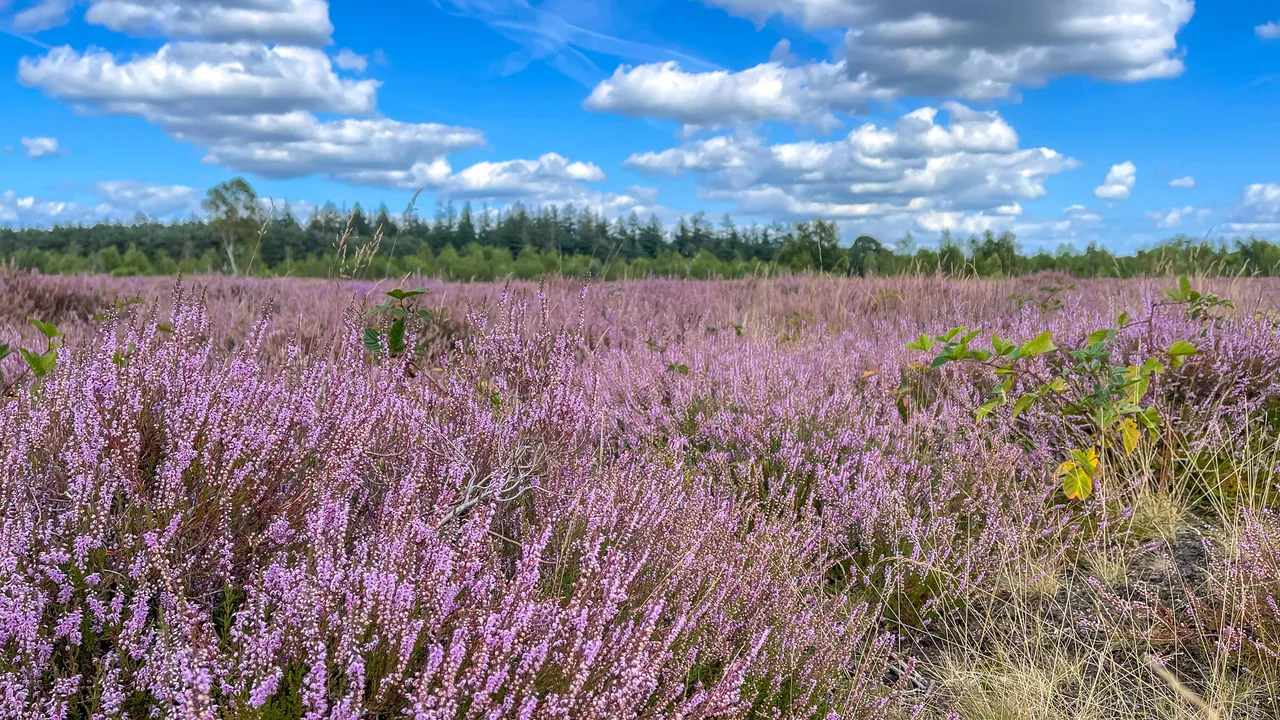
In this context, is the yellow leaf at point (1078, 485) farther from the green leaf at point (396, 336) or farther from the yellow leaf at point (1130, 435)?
the green leaf at point (396, 336)

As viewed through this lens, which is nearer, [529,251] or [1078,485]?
[1078,485]

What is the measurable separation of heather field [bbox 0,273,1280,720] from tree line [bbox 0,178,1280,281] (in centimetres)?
170

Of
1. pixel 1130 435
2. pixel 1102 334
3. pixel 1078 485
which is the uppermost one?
pixel 1102 334

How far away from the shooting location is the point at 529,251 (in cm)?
2100

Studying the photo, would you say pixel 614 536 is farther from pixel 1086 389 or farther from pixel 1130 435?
pixel 1086 389

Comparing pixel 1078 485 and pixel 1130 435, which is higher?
pixel 1130 435

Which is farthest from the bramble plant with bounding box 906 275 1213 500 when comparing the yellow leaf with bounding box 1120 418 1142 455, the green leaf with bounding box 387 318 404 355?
the green leaf with bounding box 387 318 404 355

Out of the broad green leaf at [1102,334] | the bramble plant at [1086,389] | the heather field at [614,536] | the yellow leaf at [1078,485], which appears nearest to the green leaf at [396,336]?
the heather field at [614,536]

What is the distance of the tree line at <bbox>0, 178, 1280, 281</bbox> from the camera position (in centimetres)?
1485

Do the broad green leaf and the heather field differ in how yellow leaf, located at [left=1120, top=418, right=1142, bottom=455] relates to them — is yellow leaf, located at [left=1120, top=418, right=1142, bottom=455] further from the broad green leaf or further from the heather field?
the broad green leaf

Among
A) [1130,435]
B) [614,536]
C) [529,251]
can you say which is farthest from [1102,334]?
[529,251]

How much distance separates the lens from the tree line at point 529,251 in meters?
14.9

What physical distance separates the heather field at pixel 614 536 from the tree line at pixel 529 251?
1.70 meters

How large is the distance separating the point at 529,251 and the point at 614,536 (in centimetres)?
1922
